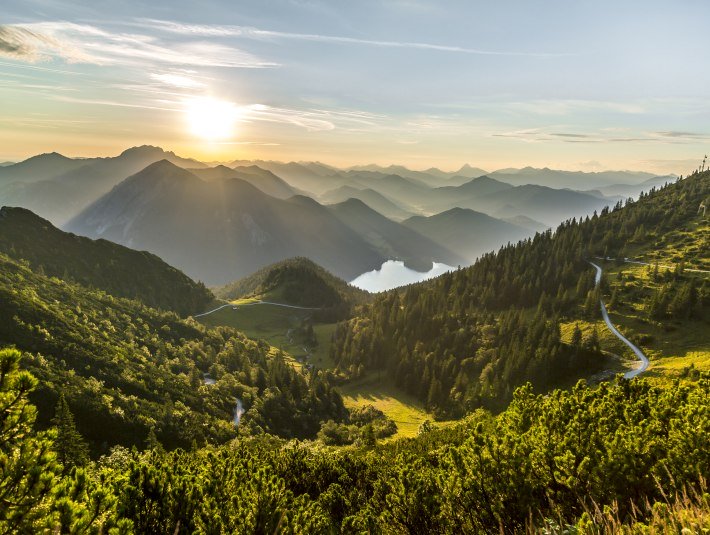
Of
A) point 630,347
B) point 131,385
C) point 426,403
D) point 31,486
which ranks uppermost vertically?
point 31,486

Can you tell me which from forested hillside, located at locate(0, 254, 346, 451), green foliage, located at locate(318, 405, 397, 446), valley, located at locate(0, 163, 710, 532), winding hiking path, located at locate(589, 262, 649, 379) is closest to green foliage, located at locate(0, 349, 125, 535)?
valley, located at locate(0, 163, 710, 532)

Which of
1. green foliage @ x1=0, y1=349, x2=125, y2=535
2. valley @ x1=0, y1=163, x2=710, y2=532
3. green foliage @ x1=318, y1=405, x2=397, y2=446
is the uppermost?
green foliage @ x1=0, y1=349, x2=125, y2=535

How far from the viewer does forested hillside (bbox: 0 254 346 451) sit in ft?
347

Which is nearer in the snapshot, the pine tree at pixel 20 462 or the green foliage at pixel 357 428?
the pine tree at pixel 20 462

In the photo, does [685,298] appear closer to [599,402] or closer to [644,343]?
[644,343]

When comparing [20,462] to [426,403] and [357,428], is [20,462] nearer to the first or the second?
[357,428]

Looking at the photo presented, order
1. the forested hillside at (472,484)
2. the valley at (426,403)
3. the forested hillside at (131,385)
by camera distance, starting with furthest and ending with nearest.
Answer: the forested hillside at (131,385)
the valley at (426,403)
the forested hillside at (472,484)

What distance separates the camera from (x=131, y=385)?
13200 centimetres

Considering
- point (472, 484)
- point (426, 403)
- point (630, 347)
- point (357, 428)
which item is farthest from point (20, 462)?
point (426, 403)

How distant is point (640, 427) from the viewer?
2806cm

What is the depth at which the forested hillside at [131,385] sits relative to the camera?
347 ft

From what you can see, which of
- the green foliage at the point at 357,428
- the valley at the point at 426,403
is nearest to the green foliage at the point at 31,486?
the valley at the point at 426,403

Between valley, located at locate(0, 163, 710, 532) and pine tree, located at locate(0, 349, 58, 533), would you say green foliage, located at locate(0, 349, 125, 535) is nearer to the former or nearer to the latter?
pine tree, located at locate(0, 349, 58, 533)

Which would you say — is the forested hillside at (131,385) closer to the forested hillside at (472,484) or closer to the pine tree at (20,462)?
the forested hillside at (472,484)
